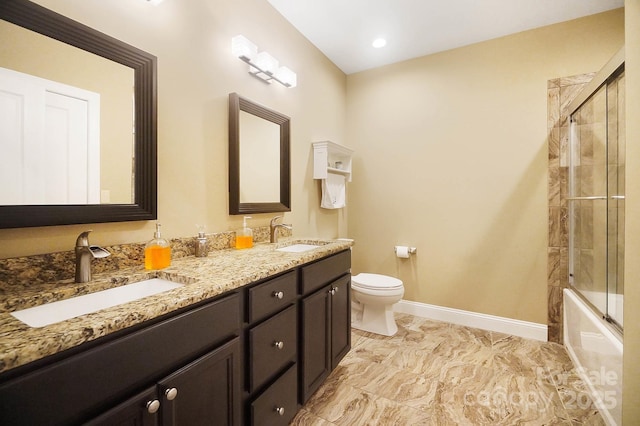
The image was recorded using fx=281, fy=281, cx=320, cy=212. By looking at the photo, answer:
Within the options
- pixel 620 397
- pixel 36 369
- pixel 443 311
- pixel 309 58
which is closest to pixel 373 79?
pixel 309 58

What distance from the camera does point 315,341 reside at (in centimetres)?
162

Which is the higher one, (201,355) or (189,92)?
(189,92)

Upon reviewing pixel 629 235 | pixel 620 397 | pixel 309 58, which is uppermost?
pixel 309 58

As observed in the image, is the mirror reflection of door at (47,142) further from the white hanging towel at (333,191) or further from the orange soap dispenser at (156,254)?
the white hanging towel at (333,191)

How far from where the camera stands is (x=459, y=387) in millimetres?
1834

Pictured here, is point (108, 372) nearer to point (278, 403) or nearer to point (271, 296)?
point (271, 296)

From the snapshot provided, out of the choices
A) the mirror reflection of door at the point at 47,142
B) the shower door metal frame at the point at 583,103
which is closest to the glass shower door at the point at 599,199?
the shower door metal frame at the point at 583,103

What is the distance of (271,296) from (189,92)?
3.90 feet

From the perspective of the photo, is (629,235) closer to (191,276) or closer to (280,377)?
(280,377)

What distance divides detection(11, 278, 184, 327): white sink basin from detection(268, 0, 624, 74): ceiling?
2.17 meters

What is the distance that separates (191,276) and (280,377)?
2.19ft

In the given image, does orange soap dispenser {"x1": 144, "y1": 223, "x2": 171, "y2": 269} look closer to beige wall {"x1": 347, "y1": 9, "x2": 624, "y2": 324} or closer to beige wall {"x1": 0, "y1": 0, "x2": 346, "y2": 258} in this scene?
beige wall {"x1": 0, "y1": 0, "x2": 346, "y2": 258}

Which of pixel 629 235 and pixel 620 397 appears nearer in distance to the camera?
pixel 629 235

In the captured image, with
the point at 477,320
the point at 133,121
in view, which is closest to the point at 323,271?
the point at 133,121
